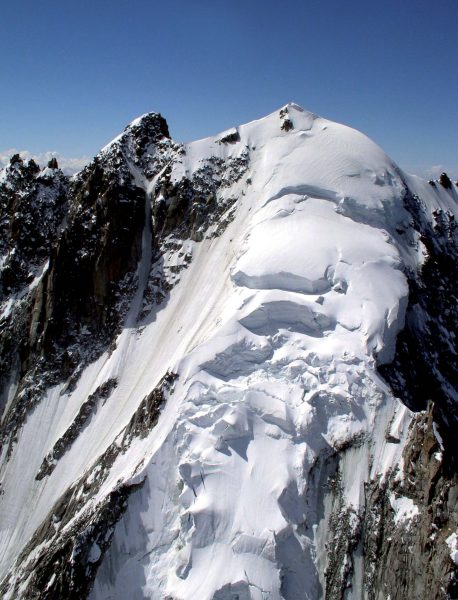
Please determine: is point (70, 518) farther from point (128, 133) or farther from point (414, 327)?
point (128, 133)

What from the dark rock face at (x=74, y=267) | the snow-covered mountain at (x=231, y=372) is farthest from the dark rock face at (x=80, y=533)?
the dark rock face at (x=74, y=267)

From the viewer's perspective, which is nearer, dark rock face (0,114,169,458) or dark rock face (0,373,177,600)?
dark rock face (0,373,177,600)

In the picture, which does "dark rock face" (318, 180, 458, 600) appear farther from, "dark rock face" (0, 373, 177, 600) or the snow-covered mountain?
"dark rock face" (0, 373, 177, 600)

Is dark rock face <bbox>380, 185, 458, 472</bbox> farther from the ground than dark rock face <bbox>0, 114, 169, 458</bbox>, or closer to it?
closer to it

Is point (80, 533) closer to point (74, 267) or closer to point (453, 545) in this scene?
point (453, 545)

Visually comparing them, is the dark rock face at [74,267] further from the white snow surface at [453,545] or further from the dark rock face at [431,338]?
the white snow surface at [453,545]

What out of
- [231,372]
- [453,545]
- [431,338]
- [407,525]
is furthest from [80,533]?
[431,338]

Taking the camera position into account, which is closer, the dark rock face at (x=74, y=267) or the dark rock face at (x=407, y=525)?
the dark rock face at (x=407, y=525)

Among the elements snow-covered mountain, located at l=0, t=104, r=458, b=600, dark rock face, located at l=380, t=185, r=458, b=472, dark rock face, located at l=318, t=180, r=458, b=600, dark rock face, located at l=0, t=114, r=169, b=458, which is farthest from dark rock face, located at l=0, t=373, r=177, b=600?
dark rock face, located at l=0, t=114, r=169, b=458

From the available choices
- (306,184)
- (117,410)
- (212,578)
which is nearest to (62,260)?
(117,410)
